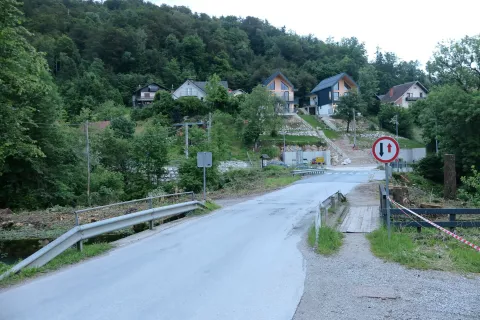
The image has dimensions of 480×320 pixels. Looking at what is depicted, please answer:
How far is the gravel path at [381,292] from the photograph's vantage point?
5.59m

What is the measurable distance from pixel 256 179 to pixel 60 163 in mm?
14646

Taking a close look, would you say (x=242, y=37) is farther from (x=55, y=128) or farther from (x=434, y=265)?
(x=434, y=265)

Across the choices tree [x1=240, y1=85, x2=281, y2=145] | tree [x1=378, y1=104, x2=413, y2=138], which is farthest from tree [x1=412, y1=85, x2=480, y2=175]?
tree [x1=378, y1=104, x2=413, y2=138]

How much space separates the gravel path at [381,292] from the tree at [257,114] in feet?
179

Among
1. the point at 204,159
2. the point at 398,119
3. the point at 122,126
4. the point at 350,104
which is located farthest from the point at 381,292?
the point at 398,119

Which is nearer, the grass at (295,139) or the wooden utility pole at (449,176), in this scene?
the wooden utility pole at (449,176)

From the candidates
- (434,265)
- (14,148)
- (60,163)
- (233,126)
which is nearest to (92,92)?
(233,126)

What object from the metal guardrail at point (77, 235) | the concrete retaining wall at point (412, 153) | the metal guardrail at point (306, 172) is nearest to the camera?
the metal guardrail at point (77, 235)

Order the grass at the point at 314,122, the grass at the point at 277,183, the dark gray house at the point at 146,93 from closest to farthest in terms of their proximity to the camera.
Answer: the grass at the point at 277,183
the grass at the point at 314,122
the dark gray house at the point at 146,93

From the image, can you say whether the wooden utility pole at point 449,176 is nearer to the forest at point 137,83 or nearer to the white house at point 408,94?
the forest at point 137,83

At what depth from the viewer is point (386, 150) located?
1034 cm

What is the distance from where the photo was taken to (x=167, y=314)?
559cm

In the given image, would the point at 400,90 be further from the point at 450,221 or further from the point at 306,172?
the point at 450,221

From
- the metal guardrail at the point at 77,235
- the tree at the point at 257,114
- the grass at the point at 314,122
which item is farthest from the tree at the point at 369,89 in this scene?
the metal guardrail at the point at 77,235
